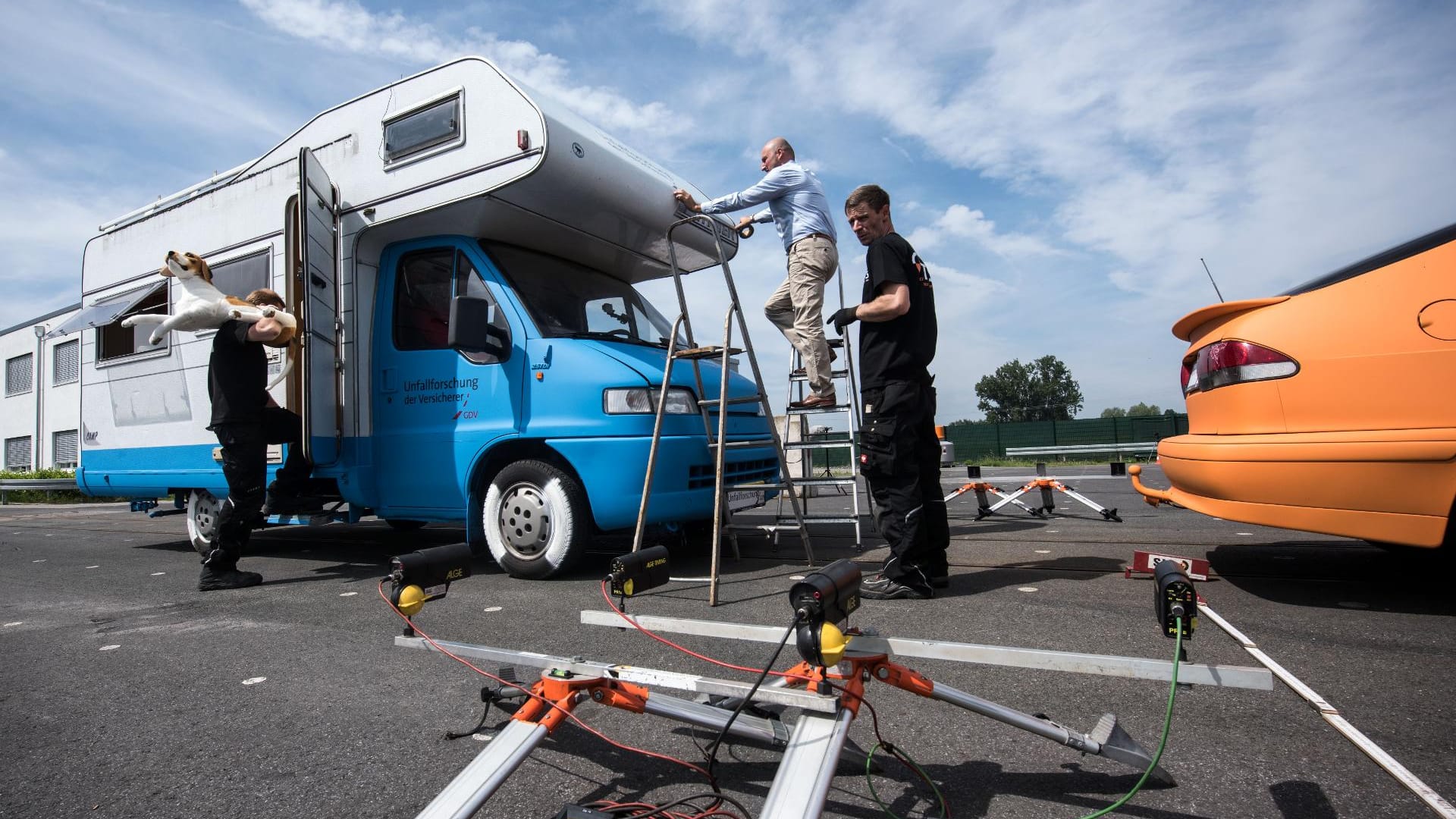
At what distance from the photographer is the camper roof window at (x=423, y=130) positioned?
4.71m

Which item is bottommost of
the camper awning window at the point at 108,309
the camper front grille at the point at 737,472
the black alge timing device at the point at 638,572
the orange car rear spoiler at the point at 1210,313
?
the black alge timing device at the point at 638,572

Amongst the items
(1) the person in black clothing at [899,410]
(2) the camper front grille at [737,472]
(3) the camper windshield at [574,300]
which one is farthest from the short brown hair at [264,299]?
(1) the person in black clothing at [899,410]

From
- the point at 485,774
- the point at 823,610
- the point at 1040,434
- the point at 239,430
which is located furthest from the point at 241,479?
the point at 1040,434

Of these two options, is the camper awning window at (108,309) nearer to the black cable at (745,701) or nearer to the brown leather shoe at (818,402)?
the brown leather shoe at (818,402)

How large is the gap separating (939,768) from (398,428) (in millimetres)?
4212

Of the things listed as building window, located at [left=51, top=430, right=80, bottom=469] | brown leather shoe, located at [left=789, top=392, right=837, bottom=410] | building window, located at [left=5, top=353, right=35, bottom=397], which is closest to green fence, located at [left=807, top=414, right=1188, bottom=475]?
brown leather shoe, located at [left=789, top=392, right=837, bottom=410]

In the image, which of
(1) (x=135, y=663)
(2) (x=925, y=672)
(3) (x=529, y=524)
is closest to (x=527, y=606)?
(3) (x=529, y=524)

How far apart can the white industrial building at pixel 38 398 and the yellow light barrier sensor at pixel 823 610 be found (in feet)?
107

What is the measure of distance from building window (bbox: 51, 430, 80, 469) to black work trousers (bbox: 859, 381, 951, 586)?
103ft

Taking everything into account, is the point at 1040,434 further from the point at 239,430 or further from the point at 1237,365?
the point at 239,430

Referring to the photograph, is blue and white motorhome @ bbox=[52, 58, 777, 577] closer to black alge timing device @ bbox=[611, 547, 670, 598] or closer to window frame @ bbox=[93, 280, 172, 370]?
window frame @ bbox=[93, 280, 172, 370]

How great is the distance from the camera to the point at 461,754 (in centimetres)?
193

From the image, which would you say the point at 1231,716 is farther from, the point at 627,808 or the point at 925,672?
the point at 627,808

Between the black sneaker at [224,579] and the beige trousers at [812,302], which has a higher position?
the beige trousers at [812,302]
